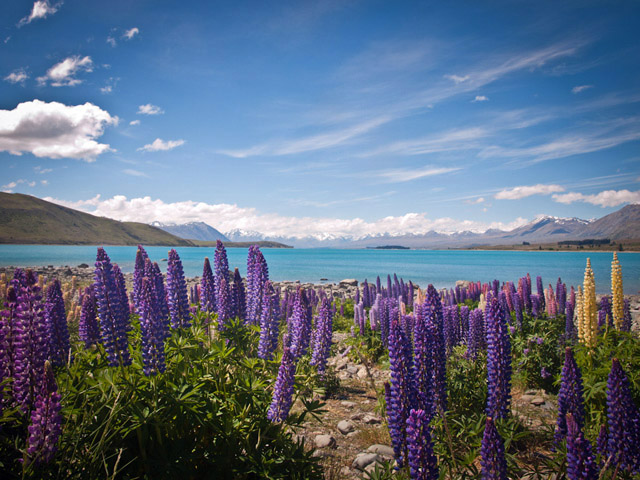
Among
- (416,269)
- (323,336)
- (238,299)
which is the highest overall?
(238,299)

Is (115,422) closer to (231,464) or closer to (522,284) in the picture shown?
(231,464)

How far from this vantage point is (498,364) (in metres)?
4.06

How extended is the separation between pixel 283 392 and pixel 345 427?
11.1ft

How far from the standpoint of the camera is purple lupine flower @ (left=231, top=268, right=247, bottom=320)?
5.69 m

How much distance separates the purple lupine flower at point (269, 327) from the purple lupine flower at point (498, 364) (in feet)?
9.11

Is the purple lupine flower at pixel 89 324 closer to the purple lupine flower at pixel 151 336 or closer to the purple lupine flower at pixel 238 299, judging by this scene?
the purple lupine flower at pixel 151 336

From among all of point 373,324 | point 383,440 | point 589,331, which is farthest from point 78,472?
point 373,324

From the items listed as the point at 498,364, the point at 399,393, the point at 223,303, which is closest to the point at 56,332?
the point at 223,303

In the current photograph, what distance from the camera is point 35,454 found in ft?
7.66

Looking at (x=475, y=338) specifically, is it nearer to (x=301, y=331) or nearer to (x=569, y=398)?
(x=569, y=398)

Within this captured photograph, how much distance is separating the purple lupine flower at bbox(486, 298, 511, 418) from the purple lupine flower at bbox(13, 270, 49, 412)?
4495mm

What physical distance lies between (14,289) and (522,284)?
13.4 m

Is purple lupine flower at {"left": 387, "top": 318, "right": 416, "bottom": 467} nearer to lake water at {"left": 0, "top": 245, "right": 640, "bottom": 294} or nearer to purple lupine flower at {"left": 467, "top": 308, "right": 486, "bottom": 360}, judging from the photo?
purple lupine flower at {"left": 467, "top": 308, "right": 486, "bottom": 360}

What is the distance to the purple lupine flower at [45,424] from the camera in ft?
7.52
